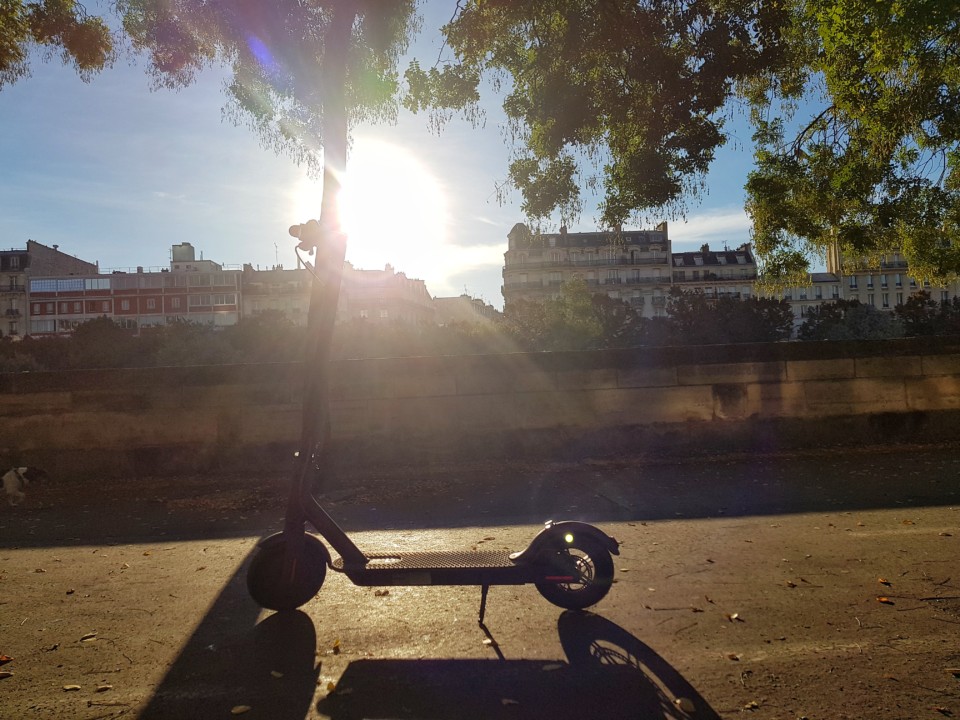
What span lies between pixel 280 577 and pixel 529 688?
1.63 m

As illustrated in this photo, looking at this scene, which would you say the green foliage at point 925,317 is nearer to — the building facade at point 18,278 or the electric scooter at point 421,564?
the electric scooter at point 421,564

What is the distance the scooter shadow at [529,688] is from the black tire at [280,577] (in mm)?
742

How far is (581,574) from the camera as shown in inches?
157

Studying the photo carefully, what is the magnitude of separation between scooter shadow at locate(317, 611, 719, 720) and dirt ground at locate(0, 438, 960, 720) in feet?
0.04

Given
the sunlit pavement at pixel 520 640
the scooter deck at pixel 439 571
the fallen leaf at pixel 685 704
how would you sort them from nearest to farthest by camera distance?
the fallen leaf at pixel 685 704 → the sunlit pavement at pixel 520 640 → the scooter deck at pixel 439 571

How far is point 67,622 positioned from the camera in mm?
4195

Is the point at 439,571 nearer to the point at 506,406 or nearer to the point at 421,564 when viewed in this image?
the point at 421,564

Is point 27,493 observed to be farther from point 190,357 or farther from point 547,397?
point 190,357

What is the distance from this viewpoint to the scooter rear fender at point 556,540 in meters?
3.95

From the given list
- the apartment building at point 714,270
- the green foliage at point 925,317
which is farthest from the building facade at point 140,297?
the green foliage at point 925,317

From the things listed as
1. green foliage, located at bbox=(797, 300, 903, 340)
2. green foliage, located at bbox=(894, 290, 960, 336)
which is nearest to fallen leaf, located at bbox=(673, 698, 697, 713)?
green foliage, located at bbox=(894, 290, 960, 336)

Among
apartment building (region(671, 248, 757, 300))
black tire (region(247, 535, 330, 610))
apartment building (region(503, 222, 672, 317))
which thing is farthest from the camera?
apartment building (region(671, 248, 757, 300))

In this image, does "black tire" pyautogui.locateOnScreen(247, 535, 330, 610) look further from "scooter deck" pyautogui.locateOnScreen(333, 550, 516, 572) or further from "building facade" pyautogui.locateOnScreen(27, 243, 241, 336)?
"building facade" pyautogui.locateOnScreen(27, 243, 241, 336)

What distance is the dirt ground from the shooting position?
123 inches
